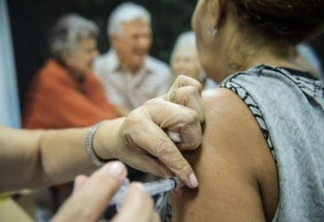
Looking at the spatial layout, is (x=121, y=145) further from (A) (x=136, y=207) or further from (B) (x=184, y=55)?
(B) (x=184, y=55)

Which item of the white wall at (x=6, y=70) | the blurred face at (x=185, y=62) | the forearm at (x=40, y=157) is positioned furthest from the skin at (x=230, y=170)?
the white wall at (x=6, y=70)

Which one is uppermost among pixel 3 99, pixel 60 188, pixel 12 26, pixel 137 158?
pixel 137 158

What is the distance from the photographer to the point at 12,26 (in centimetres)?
290

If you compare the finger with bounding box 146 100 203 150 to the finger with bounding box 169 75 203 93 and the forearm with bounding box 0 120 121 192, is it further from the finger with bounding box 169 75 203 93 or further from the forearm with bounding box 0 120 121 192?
the forearm with bounding box 0 120 121 192

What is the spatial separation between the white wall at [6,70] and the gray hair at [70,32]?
0.26 metres

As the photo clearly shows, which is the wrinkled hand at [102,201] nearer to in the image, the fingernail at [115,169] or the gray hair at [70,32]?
the fingernail at [115,169]

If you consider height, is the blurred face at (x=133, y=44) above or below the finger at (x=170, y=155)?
below

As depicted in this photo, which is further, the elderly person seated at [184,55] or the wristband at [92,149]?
the elderly person seated at [184,55]

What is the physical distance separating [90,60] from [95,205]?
2.42 meters

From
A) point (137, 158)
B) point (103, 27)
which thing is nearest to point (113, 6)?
point (103, 27)

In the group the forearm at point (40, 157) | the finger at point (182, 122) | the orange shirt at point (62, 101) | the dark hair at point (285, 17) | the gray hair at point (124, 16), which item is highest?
the dark hair at point (285, 17)

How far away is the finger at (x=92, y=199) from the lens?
1.86ft

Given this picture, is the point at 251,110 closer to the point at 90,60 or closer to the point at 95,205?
the point at 95,205

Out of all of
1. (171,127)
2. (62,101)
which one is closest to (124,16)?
(62,101)
